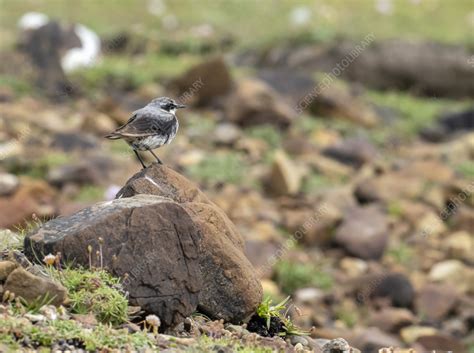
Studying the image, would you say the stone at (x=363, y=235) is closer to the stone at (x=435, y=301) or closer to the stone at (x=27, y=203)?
the stone at (x=435, y=301)

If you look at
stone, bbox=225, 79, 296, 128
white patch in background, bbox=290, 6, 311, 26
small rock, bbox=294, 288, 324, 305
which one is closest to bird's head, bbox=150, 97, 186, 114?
small rock, bbox=294, 288, 324, 305

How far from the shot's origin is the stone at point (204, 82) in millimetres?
18414

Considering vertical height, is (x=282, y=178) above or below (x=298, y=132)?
below

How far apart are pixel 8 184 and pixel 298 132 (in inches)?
229

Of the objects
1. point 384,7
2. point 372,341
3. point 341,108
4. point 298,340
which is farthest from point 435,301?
point 384,7

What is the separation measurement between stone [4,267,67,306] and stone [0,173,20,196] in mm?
8221

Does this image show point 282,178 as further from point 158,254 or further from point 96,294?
point 96,294

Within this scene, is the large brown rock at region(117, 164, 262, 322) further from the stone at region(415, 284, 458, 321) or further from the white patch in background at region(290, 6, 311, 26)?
the white patch in background at region(290, 6, 311, 26)

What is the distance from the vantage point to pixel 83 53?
20672 mm

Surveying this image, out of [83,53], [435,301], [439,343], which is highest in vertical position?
[83,53]

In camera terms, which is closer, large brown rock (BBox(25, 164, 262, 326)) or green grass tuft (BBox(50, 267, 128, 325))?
green grass tuft (BBox(50, 267, 128, 325))

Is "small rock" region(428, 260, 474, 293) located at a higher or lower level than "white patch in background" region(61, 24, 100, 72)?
lower

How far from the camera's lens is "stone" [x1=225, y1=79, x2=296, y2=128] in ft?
58.9

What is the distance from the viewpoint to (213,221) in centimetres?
715
